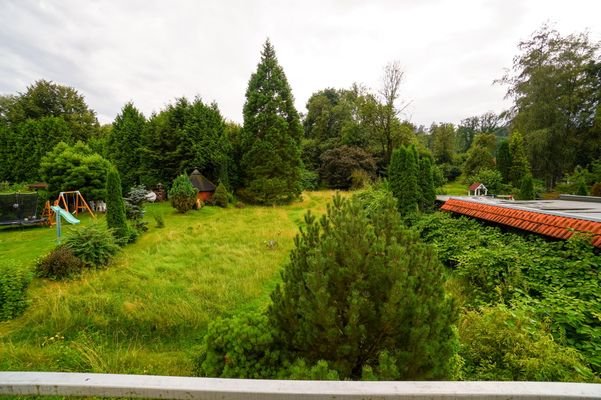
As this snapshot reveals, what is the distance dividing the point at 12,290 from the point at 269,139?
16.9 m

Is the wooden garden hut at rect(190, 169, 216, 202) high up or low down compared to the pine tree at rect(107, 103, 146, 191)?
down

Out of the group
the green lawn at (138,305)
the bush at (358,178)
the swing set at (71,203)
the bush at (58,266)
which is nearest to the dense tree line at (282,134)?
the bush at (358,178)

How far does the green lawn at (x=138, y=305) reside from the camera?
147 inches

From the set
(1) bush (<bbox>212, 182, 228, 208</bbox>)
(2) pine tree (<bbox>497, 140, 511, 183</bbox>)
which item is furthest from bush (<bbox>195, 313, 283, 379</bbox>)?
(2) pine tree (<bbox>497, 140, 511, 183</bbox>)

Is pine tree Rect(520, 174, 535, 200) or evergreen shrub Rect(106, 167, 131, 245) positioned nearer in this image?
evergreen shrub Rect(106, 167, 131, 245)

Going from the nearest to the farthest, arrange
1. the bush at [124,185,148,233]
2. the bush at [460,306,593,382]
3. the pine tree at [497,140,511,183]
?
the bush at [460,306,593,382] < the bush at [124,185,148,233] < the pine tree at [497,140,511,183]

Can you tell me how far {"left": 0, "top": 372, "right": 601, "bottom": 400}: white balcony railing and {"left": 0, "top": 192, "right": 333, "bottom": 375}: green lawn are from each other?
239 centimetres

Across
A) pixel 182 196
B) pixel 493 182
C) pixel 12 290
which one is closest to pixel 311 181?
pixel 493 182

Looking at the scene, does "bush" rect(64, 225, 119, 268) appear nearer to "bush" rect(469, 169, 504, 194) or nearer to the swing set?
the swing set

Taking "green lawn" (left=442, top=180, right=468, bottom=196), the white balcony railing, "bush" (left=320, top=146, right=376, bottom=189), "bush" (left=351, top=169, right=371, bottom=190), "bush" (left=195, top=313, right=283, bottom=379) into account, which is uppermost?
"bush" (left=320, top=146, right=376, bottom=189)

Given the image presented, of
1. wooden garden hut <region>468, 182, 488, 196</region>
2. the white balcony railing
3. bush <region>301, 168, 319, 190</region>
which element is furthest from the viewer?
bush <region>301, 168, 319, 190</region>

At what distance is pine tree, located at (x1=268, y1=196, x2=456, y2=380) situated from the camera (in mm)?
2150

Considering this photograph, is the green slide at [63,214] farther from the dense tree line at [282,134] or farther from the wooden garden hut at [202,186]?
the dense tree line at [282,134]

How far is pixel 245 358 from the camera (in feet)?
8.84
